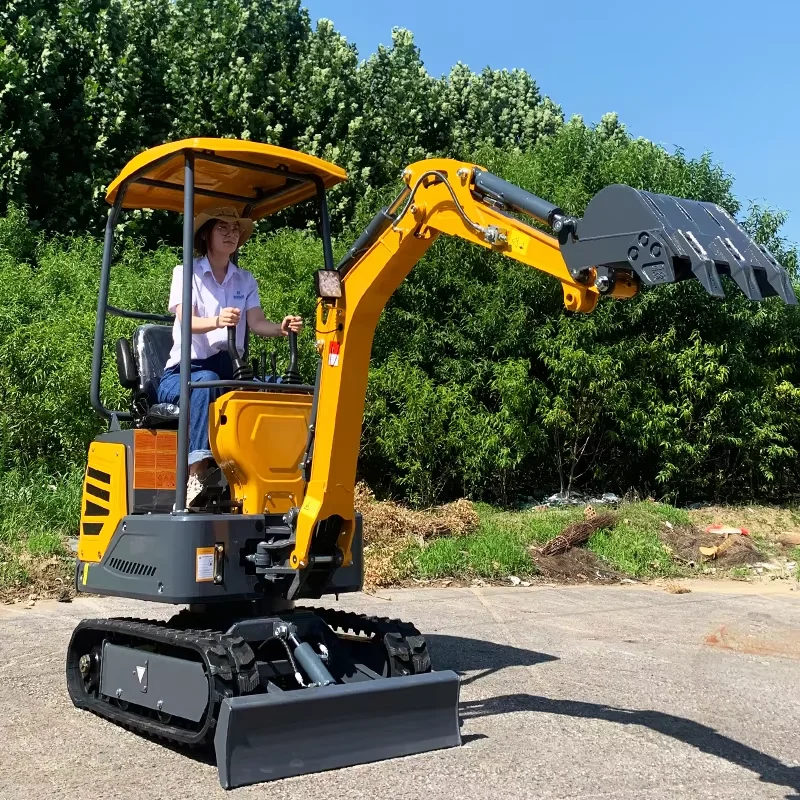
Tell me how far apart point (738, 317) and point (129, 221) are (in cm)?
993

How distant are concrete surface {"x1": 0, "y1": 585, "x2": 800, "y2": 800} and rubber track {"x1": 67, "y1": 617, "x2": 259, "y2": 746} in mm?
94

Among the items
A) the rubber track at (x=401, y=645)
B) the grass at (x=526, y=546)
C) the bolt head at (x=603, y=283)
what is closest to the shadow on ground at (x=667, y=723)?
the rubber track at (x=401, y=645)

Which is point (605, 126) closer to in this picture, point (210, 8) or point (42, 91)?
point (210, 8)

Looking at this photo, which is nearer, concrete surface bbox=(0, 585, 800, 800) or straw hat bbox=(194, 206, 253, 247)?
concrete surface bbox=(0, 585, 800, 800)

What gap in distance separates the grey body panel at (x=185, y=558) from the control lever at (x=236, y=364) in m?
0.72

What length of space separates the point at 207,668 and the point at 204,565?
49 centimetres

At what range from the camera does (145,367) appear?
5.64 m

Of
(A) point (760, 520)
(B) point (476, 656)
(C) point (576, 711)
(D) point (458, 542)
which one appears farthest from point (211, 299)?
(A) point (760, 520)

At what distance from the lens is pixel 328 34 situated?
21188 mm

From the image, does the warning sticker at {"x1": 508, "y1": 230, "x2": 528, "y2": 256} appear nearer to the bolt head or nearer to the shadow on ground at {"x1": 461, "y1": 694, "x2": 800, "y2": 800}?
the bolt head

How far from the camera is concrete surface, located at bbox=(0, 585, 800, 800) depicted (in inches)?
164

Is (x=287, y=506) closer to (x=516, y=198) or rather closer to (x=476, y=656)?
(x=516, y=198)

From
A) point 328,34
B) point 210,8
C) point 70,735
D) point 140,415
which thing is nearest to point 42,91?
point 210,8

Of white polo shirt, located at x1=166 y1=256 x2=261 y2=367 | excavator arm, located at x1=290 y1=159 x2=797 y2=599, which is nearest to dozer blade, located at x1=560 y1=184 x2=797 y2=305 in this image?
excavator arm, located at x1=290 y1=159 x2=797 y2=599
